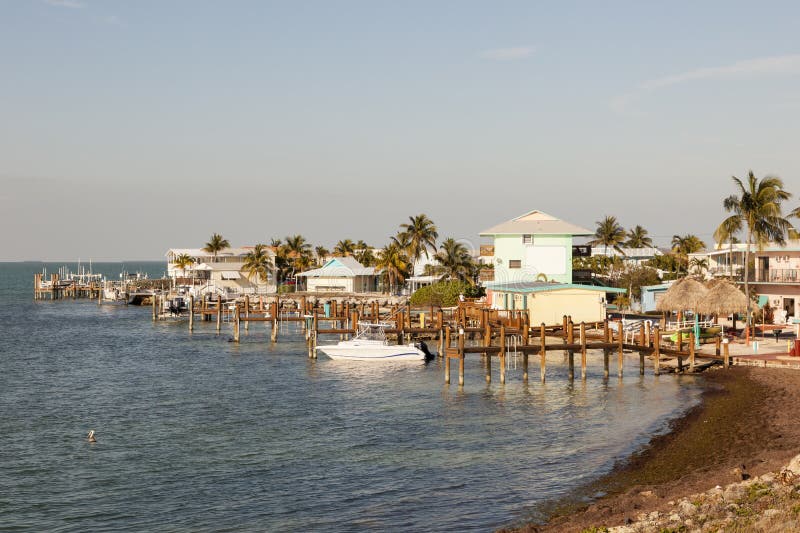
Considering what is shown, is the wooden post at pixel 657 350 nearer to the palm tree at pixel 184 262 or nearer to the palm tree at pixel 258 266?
the palm tree at pixel 258 266

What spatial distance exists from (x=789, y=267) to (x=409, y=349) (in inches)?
1153

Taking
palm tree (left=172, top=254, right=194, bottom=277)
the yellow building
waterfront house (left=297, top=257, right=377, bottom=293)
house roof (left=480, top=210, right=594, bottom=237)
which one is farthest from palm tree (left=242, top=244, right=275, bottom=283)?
the yellow building

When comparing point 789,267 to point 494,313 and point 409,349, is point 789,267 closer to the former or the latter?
point 494,313

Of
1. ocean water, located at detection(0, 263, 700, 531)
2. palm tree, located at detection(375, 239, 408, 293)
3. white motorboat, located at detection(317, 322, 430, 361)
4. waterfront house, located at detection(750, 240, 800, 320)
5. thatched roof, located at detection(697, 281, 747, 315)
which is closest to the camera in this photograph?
ocean water, located at detection(0, 263, 700, 531)

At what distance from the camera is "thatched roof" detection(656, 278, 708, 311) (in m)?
48.1

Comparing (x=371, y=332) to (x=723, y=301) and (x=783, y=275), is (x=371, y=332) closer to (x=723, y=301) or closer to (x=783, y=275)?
(x=723, y=301)

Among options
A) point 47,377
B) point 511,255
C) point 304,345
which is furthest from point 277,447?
point 511,255

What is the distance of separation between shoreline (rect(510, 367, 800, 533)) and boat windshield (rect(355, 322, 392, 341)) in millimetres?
21947

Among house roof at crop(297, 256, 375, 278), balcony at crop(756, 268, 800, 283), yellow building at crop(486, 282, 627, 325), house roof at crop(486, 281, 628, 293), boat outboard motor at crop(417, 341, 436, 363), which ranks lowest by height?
boat outboard motor at crop(417, 341, 436, 363)

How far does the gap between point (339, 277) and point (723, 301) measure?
240 feet

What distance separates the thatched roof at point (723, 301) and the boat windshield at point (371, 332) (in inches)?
783

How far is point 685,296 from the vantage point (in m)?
48.6

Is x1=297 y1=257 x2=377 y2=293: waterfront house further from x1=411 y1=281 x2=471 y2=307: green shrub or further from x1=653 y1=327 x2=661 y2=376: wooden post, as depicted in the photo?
x1=653 y1=327 x2=661 y2=376: wooden post

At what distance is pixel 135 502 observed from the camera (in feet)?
79.4
